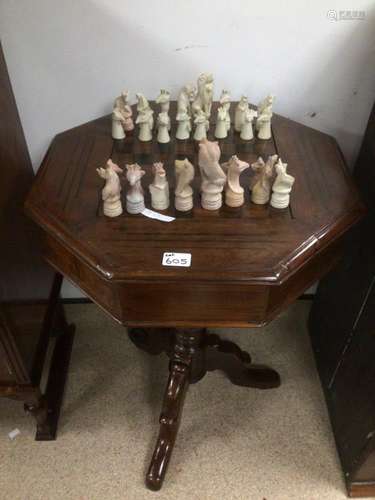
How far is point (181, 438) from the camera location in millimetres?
1295

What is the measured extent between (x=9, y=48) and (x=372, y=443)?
1260mm

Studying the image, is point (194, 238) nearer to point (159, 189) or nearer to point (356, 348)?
point (159, 189)

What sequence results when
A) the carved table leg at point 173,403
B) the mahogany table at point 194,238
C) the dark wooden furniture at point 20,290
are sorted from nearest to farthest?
the mahogany table at point 194,238 < the dark wooden furniture at point 20,290 < the carved table leg at point 173,403

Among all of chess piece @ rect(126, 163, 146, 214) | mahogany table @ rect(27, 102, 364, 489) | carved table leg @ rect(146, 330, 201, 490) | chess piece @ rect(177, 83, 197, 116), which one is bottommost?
carved table leg @ rect(146, 330, 201, 490)

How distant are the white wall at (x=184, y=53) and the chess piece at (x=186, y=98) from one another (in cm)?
7

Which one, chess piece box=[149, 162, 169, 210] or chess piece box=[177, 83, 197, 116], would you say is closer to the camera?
chess piece box=[149, 162, 169, 210]

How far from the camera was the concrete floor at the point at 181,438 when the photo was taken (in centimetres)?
119

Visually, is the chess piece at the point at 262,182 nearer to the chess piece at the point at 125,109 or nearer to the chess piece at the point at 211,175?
the chess piece at the point at 211,175

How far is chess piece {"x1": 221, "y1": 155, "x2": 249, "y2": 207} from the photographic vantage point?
86 cm

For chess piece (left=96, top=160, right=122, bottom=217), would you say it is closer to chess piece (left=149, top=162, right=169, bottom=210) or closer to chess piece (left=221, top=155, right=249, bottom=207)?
chess piece (left=149, top=162, right=169, bottom=210)

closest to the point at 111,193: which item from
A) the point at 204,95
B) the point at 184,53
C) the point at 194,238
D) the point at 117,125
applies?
the point at 194,238

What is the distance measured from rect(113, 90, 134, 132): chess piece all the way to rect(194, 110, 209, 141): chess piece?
0.16 metres

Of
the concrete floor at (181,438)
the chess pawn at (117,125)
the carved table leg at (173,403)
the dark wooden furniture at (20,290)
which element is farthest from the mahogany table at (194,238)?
the concrete floor at (181,438)

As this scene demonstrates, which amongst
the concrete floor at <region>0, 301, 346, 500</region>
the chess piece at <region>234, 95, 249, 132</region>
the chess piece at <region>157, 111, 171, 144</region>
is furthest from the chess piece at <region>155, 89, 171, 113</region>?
the concrete floor at <region>0, 301, 346, 500</region>
